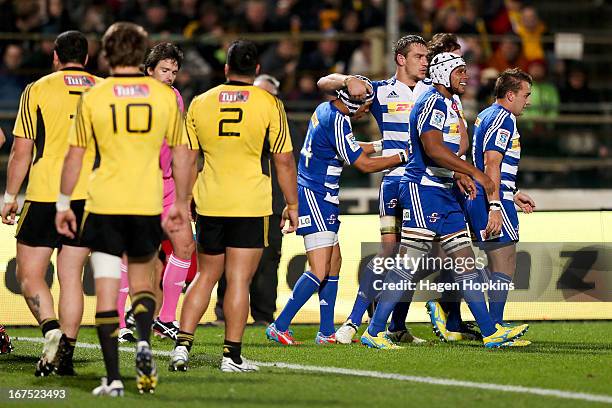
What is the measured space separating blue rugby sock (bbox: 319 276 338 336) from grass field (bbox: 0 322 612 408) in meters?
0.19

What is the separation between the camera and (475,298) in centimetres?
1012

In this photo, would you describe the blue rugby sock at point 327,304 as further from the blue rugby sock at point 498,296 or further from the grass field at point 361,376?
the blue rugby sock at point 498,296

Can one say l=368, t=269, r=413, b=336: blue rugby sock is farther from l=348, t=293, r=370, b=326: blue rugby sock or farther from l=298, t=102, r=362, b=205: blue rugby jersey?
l=298, t=102, r=362, b=205: blue rugby jersey

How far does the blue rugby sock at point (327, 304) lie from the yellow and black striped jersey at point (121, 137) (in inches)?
131

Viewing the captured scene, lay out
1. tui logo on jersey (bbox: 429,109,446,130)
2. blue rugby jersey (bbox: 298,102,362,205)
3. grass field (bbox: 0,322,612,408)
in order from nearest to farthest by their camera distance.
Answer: grass field (bbox: 0,322,612,408), tui logo on jersey (bbox: 429,109,446,130), blue rugby jersey (bbox: 298,102,362,205)

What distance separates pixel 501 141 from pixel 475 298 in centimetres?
126

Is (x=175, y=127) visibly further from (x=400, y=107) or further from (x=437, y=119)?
(x=400, y=107)

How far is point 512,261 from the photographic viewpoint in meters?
10.9

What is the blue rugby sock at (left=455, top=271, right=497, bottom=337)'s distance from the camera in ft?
33.2

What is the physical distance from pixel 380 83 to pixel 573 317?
303 cm

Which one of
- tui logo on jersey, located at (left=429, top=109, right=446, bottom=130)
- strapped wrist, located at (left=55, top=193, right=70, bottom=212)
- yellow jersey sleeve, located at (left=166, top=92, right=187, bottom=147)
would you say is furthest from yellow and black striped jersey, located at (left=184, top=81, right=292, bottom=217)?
tui logo on jersey, located at (left=429, top=109, right=446, bottom=130)

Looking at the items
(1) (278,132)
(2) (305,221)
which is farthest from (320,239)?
(1) (278,132)

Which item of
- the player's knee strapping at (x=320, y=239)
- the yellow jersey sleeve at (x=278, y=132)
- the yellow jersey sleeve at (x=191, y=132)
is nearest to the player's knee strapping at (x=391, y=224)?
the player's knee strapping at (x=320, y=239)

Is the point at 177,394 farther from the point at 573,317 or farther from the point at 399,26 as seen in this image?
the point at 399,26
